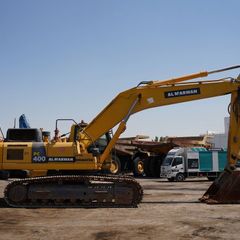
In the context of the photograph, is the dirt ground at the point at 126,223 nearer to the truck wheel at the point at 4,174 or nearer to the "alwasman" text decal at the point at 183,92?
Result: the truck wheel at the point at 4,174

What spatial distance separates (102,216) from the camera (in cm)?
1296

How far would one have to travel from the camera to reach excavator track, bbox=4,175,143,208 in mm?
14938

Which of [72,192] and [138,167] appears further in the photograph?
[138,167]

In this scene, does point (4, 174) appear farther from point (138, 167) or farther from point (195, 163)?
point (138, 167)

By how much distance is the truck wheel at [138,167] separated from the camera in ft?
133

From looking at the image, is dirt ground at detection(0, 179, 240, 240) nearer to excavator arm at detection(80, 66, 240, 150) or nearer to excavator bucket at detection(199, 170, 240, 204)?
excavator bucket at detection(199, 170, 240, 204)

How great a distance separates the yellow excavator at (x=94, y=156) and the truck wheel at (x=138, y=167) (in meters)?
23.6

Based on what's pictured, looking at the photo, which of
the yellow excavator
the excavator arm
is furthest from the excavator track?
the excavator arm

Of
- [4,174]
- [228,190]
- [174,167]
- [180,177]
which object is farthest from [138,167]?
[4,174]

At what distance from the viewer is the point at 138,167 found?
134 feet

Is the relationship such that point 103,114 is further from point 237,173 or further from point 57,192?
point 237,173

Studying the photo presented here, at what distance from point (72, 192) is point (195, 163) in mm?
21773

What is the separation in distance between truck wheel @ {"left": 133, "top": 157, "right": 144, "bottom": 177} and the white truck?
5661 millimetres

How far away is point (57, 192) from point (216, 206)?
18.0 feet
